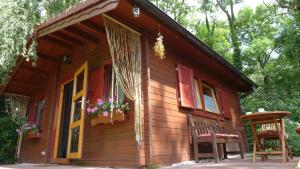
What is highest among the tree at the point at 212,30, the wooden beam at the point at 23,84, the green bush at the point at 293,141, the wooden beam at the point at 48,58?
the tree at the point at 212,30

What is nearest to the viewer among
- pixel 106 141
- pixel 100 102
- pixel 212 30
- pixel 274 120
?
pixel 274 120

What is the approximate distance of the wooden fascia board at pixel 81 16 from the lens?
4000 millimetres

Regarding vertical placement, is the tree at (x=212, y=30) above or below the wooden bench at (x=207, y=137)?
above

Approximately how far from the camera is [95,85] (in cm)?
522

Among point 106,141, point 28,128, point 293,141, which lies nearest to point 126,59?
point 106,141

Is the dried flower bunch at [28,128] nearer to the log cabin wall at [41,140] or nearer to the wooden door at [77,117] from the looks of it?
the log cabin wall at [41,140]

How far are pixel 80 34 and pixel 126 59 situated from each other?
150 cm

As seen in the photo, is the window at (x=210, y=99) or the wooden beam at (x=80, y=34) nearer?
the wooden beam at (x=80, y=34)

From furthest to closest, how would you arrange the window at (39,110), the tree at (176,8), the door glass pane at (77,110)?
the tree at (176,8)
the window at (39,110)
the door glass pane at (77,110)

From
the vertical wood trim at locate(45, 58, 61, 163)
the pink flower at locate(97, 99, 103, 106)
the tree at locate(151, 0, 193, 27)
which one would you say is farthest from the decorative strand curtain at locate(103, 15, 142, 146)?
the tree at locate(151, 0, 193, 27)

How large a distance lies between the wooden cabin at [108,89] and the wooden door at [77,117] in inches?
0.8

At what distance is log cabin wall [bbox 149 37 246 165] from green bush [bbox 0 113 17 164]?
5.12m

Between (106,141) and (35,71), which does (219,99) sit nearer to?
(106,141)

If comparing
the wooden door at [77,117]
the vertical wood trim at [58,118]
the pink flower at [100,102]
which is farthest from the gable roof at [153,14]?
the vertical wood trim at [58,118]
